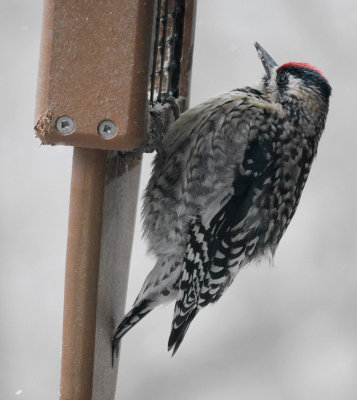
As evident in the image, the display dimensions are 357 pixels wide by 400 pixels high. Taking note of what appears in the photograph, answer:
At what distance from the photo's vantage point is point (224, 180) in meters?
2.86

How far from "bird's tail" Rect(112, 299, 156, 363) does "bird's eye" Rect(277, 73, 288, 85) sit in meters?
0.97

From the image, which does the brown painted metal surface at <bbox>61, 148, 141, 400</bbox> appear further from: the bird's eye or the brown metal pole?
the bird's eye

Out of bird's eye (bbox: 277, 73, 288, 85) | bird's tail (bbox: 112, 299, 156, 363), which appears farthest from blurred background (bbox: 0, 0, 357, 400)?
bird's eye (bbox: 277, 73, 288, 85)

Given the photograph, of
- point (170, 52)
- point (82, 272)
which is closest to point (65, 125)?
point (82, 272)

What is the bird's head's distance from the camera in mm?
2906

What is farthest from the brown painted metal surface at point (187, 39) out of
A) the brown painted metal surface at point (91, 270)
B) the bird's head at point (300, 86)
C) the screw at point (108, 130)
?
the screw at point (108, 130)

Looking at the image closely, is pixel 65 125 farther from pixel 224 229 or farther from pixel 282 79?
pixel 282 79

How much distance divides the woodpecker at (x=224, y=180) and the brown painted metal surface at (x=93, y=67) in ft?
2.22

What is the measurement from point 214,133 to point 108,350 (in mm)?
862

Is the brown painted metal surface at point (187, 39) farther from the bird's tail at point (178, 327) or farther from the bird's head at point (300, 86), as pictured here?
the bird's tail at point (178, 327)

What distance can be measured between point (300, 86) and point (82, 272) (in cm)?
115

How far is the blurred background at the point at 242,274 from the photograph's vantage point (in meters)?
4.86

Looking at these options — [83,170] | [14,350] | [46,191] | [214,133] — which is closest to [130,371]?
[14,350]

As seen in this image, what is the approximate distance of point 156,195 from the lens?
2.95 meters
